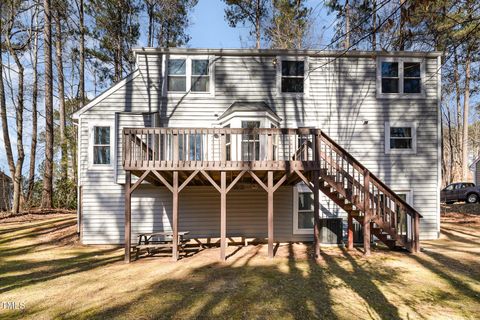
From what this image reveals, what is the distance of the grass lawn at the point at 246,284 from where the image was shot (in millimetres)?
4920

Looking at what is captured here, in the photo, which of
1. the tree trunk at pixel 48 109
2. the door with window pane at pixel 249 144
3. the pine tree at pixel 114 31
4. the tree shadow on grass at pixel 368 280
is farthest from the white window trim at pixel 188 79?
the pine tree at pixel 114 31

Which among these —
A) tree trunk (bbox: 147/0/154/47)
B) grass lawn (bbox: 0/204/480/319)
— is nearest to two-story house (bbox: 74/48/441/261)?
grass lawn (bbox: 0/204/480/319)

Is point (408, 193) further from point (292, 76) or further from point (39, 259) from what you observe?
point (39, 259)

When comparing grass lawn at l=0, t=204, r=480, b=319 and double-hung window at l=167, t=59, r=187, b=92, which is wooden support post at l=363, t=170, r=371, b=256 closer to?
grass lawn at l=0, t=204, r=480, b=319

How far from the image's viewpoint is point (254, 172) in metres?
8.40

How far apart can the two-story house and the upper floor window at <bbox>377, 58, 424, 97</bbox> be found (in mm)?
38

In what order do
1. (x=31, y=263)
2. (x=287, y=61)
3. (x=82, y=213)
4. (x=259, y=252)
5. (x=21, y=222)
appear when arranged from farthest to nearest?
(x=21, y=222) < (x=287, y=61) < (x=82, y=213) < (x=259, y=252) < (x=31, y=263)

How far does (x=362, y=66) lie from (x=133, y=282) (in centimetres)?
1048

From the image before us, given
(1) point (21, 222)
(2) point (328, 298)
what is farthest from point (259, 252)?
(1) point (21, 222)

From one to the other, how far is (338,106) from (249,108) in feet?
12.0

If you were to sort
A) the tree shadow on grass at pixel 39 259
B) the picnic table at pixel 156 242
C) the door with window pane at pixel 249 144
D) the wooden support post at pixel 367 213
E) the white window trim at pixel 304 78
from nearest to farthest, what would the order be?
the tree shadow on grass at pixel 39 259
the wooden support post at pixel 367 213
the picnic table at pixel 156 242
the door with window pane at pixel 249 144
the white window trim at pixel 304 78

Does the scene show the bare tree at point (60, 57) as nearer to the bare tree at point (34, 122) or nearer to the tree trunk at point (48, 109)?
the bare tree at point (34, 122)

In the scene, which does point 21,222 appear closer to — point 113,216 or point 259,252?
point 113,216

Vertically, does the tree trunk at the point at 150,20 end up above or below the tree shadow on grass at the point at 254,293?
above
